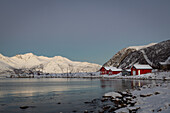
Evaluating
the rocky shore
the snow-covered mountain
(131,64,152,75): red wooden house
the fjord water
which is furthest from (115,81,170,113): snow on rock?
the snow-covered mountain

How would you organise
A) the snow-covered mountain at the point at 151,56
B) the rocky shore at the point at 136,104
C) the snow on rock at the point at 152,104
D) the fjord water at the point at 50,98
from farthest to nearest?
1. the snow-covered mountain at the point at 151,56
2. the fjord water at the point at 50,98
3. the rocky shore at the point at 136,104
4. the snow on rock at the point at 152,104

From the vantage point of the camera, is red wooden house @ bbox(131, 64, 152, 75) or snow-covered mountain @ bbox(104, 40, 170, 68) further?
→ snow-covered mountain @ bbox(104, 40, 170, 68)

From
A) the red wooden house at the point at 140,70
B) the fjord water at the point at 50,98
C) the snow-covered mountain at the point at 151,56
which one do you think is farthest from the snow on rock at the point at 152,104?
the snow-covered mountain at the point at 151,56

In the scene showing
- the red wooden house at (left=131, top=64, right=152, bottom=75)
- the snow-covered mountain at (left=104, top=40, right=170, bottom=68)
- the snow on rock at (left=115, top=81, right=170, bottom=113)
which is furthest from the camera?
the snow-covered mountain at (left=104, top=40, right=170, bottom=68)

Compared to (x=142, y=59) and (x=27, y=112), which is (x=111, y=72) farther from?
(x=27, y=112)

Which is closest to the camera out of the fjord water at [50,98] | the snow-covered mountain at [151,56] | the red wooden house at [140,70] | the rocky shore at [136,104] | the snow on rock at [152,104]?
the snow on rock at [152,104]

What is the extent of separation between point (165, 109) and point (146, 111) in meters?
1.57

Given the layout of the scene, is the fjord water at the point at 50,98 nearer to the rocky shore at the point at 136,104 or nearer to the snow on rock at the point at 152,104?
the rocky shore at the point at 136,104

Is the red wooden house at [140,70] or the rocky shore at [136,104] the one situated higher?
the red wooden house at [140,70]

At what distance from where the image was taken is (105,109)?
1908 centimetres

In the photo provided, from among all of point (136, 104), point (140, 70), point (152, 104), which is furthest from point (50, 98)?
point (140, 70)

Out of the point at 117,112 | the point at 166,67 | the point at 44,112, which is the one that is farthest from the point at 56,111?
the point at 166,67

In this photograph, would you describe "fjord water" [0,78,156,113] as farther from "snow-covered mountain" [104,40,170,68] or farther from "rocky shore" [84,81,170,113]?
"snow-covered mountain" [104,40,170,68]

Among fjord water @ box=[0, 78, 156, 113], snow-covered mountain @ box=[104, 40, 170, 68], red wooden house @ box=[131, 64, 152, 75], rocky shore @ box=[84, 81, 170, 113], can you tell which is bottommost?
fjord water @ box=[0, 78, 156, 113]
